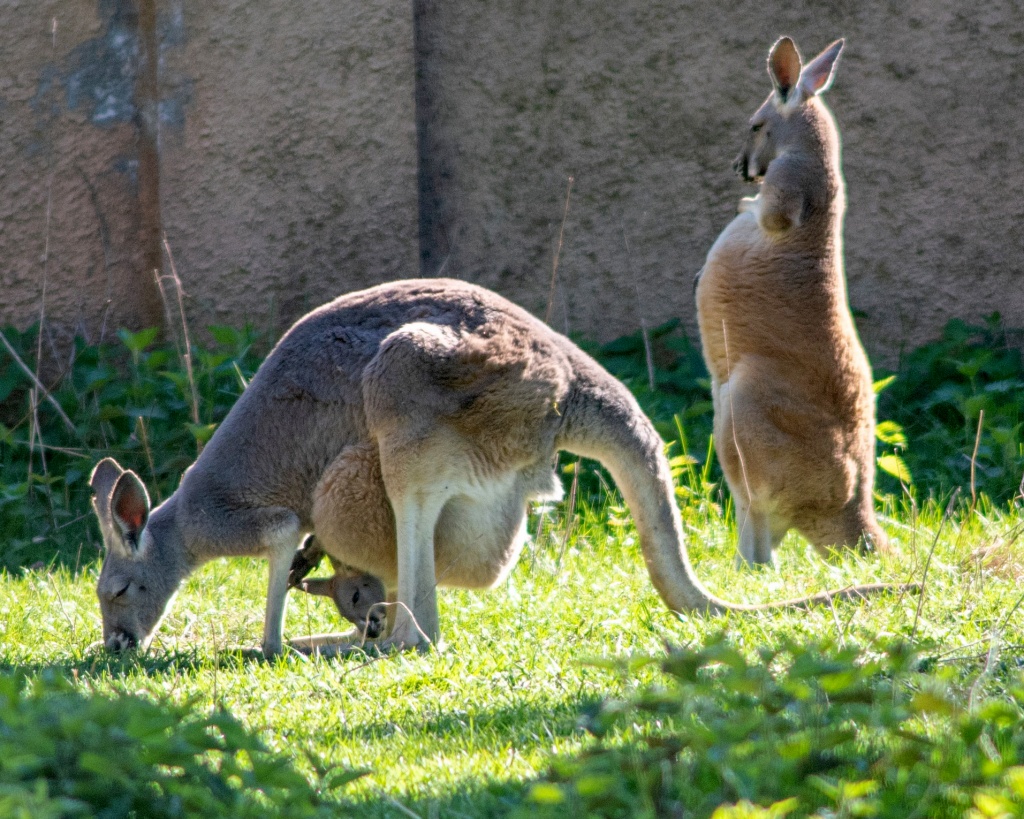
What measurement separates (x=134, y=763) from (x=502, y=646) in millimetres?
1927

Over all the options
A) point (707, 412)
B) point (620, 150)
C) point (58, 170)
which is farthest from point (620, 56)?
point (58, 170)

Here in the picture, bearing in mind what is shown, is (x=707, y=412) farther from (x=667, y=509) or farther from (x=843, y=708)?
(x=843, y=708)

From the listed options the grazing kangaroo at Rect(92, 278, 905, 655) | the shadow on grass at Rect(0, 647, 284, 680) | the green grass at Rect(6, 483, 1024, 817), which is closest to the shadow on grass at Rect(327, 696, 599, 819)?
the green grass at Rect(6, 483, 1024, 817)

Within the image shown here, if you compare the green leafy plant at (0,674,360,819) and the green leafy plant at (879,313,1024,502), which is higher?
the green leafy plant at (0,674,360,819)

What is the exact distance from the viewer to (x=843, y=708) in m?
2.30

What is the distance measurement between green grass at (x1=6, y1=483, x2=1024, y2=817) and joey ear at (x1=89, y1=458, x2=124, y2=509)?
47 centimetres

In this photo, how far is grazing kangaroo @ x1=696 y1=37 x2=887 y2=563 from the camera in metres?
4.71

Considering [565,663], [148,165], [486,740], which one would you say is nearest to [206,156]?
[148,165]

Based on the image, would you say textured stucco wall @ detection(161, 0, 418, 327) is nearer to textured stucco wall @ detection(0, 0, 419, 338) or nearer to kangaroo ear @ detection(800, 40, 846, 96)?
textured stucco wall @ detection(0, 0, 419, 338)

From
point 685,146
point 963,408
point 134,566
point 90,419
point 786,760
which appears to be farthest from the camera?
point 685,146

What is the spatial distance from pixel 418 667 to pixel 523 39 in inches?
176

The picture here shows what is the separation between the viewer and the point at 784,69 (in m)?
5.27

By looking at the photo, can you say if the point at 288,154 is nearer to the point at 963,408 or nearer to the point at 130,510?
the point at 130,510

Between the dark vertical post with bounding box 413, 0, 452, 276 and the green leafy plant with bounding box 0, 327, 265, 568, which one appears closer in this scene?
the green leafy plant with bounding box 0, 327, 265, 568
